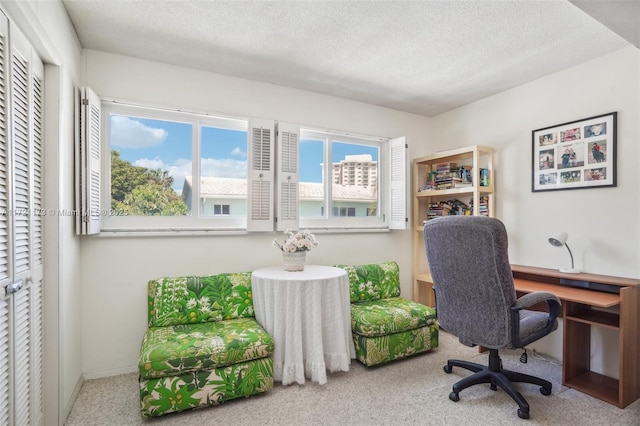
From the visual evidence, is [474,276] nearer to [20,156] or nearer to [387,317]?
[387,317]

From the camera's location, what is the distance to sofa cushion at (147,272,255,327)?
244cm

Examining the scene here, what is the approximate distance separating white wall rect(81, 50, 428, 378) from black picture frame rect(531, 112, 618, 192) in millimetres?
1927

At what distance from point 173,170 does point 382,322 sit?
220cm

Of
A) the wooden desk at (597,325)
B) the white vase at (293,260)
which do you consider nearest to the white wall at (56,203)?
the white vase at (293,260)

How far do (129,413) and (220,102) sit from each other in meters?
2.44

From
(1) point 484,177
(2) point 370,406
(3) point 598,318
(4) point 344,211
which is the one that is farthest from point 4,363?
(1) point 484,177

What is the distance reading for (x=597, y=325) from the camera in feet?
7.20

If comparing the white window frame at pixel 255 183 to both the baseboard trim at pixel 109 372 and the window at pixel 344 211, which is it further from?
the baseboard trim at pixel 109 372

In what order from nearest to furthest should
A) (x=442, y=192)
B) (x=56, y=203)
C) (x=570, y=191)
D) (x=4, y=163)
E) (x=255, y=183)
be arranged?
(x=4, y=163), (x=56, y=203), (x=570, y=191), (x=255, y=183), (x=442, y=192)

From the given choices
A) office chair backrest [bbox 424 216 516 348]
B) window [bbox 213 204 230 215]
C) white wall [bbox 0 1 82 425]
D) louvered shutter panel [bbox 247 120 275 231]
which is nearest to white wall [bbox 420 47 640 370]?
office chair backrest [bbox 424 216 516 348]

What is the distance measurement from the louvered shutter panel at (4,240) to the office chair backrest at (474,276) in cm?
223

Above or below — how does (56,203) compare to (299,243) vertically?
above

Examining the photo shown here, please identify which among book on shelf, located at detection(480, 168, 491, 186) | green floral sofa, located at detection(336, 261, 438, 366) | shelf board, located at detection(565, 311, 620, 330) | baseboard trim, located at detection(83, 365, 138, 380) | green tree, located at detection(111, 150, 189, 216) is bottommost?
baseboard trim, located at detection(83, 365, 138, 380)

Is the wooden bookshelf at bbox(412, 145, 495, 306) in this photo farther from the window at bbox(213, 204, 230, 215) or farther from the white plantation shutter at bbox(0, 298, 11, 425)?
the white plantation shutter at bbox(0, 298, 11, 425)
